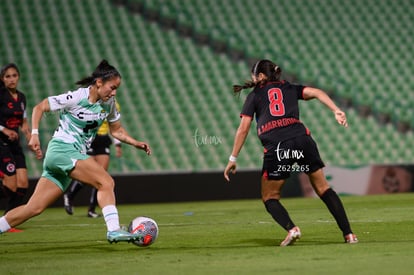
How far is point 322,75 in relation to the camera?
74.1 ft

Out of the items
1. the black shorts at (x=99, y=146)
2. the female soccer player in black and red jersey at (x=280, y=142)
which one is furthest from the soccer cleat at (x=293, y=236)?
the black shorts at (x=99, y=146)

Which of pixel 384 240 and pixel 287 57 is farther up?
pixel 287 57

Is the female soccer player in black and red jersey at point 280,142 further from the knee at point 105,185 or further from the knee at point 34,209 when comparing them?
the knee at point 34,209

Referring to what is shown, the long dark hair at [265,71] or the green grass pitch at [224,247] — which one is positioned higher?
the long dark hair at [265,71]

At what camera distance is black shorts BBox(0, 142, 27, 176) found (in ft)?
35.6

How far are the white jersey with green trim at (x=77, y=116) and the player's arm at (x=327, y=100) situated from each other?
2.00 meters

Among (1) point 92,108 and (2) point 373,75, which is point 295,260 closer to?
(1) point 92,108

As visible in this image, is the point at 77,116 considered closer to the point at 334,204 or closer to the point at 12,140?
the point at 334,204

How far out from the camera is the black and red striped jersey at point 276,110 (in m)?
7.73

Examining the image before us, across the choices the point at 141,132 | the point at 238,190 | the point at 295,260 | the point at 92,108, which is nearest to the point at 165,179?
the point at 238,190

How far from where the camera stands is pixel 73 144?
307 inches

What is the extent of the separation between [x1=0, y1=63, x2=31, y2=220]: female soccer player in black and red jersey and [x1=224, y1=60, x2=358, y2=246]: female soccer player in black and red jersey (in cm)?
388

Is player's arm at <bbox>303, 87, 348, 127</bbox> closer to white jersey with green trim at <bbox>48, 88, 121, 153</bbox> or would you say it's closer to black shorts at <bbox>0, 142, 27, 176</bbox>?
white jersey with green trim at <bbox>48, 88, 121, 153</bbox>

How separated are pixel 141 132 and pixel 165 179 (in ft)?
10.4
